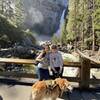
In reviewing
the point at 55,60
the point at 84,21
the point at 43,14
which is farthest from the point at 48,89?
the point at 43,14

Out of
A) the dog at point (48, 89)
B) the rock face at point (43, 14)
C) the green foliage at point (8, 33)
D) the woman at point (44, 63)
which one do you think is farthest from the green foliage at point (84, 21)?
the dog at point (48, 89)

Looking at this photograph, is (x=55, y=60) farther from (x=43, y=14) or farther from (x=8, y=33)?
(x=43, y=14)

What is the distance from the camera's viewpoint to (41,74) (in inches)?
395

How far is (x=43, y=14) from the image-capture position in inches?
4712

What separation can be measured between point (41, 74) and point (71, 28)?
68.7 metres

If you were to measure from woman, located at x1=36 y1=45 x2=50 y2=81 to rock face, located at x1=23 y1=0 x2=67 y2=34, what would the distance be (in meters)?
94.0

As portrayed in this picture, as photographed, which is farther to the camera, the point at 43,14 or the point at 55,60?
the point at 43,14

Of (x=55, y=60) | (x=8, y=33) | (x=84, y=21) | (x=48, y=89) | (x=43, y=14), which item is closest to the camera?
(x=48, y=89)

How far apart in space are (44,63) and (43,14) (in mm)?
110460

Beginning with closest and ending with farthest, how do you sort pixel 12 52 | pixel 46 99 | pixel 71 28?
1. pixel 46 99
2. pixel 12 52
3. pixel 71 28

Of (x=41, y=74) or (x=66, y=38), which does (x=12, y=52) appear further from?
(x=66, y=38)

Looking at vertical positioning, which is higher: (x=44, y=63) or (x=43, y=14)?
(x=43, y=14)

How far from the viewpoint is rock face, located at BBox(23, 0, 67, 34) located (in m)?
108

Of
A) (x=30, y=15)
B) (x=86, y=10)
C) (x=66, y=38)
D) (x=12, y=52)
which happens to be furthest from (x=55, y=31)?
(x=12, y=52)
